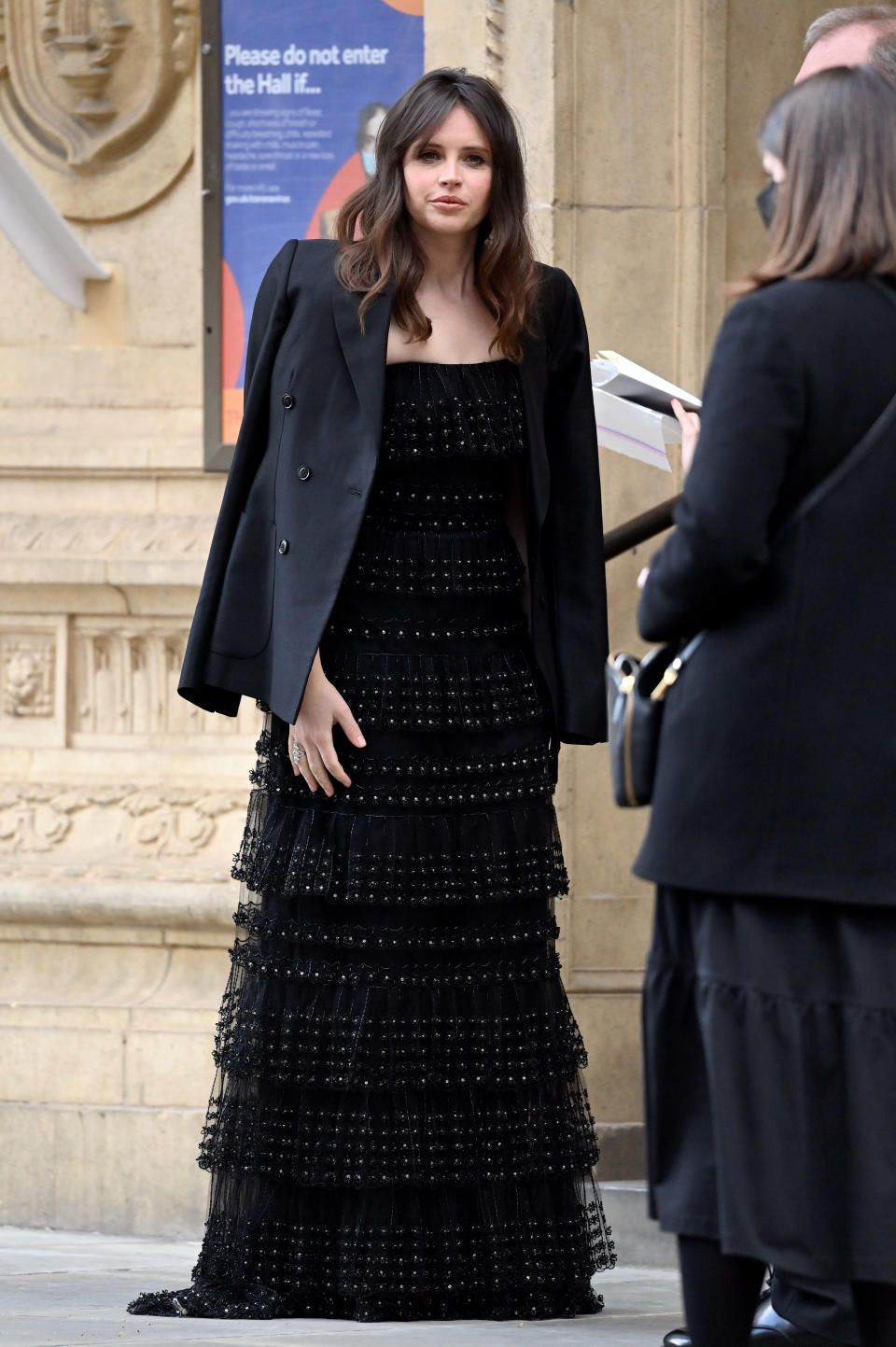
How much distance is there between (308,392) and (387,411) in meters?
0.15

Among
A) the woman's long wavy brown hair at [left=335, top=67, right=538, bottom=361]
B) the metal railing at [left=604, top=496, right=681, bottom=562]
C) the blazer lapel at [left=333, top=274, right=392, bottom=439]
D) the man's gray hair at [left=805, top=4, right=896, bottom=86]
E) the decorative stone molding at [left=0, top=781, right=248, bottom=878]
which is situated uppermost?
Result: the man's gray hair at [left=805, top=4, right=896, bottom=86]

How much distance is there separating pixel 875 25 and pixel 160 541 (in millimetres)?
2263

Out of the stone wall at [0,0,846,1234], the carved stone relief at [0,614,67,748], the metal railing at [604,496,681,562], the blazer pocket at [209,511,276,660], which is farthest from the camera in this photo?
the carved stone relief at [0,614,67,748]

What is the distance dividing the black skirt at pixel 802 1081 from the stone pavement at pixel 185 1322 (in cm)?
114

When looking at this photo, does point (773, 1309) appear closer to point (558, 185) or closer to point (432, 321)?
point (432, 321)

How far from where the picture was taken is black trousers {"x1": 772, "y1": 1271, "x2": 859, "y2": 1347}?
3371 mm

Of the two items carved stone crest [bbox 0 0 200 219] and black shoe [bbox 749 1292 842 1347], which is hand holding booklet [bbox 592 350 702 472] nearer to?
black shoe [bbox 749 1292 842 1347]

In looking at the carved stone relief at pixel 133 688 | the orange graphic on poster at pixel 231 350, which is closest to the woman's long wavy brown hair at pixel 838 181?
the orange graphic on poster at pixel 231 350

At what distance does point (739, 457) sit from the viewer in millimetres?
2572

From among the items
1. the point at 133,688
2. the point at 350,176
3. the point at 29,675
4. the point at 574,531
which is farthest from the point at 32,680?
the point at 574,531

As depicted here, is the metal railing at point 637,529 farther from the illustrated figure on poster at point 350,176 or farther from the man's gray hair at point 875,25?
the illustrated figure on poster at point 350,176

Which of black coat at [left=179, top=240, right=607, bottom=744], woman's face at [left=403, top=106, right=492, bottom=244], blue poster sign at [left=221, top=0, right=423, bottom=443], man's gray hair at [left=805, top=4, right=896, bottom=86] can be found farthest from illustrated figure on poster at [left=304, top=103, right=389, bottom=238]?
man's gray hair at [left=805, top=4, right=896, bottom=86]

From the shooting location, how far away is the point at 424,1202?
153 inches

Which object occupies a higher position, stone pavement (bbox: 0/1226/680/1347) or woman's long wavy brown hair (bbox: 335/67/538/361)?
woman's long wavy brown hair (bbox: 335/67/538/361)
